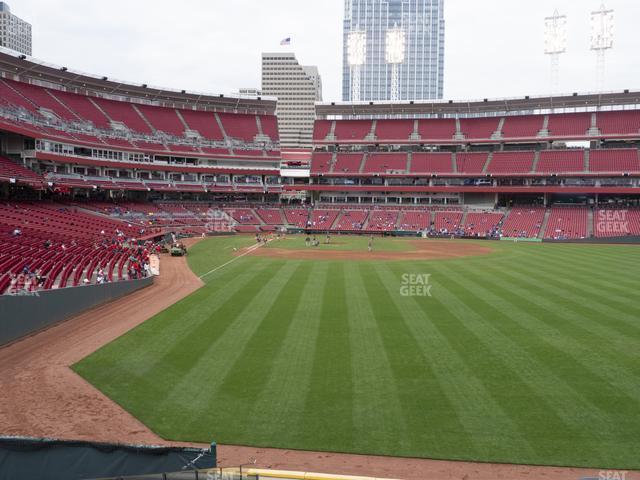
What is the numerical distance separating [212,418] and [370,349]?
255 inches

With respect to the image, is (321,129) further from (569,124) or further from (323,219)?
(569,124)

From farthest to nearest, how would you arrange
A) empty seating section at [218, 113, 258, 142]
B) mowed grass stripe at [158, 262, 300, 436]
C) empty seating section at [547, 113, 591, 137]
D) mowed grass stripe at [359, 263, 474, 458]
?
empty seating section at [218, 113, 258, 142] < empty seating section at [547, 113, 591, 137] < mowed grass stripe at [158, 262, 300, 436] < mowed grass stripe at [359, 263, 474, 458]

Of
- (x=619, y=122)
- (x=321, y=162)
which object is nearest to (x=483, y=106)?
(x=619, y=122)

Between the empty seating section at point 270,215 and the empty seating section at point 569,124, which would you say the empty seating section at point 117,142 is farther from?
the empty seating section at point 569,124

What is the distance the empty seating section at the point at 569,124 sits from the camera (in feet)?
241

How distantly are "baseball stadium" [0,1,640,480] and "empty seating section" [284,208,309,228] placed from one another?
12.6m

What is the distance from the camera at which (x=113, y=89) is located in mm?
71625

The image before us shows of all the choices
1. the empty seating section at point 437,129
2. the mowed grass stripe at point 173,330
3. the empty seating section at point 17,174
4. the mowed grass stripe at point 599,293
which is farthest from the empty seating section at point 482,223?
the empty seating section at point 17,174

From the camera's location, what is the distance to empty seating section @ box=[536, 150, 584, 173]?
70.5m

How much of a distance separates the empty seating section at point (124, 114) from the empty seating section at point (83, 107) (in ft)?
5.83

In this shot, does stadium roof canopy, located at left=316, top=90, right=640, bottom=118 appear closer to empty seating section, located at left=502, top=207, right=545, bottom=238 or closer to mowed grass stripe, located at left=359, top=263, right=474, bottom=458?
empty seating section, located at left=502, top=207, right=545, bottom=238

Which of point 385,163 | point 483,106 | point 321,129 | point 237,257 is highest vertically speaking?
point 483,106

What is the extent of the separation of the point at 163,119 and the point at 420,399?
249 feet

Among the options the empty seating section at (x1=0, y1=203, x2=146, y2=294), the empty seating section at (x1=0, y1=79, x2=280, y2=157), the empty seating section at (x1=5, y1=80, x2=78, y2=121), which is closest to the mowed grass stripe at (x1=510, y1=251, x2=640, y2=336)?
the empty seating section at (x1=0, y1=203, x2=146, y2=294)
